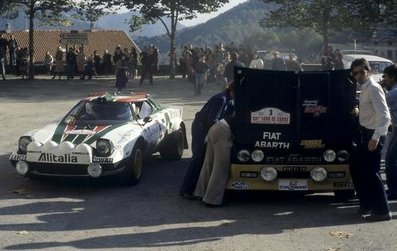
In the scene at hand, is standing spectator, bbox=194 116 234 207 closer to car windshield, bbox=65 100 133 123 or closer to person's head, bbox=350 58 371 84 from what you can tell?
person's head, bbox=350 58 371 84

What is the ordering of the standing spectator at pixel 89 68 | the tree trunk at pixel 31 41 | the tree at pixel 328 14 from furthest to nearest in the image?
the standing spectator at pixel 89 68 < the tree trunk at pixel 31 41 < the tree at pixel 328 14

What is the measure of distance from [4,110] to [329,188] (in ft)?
43.8

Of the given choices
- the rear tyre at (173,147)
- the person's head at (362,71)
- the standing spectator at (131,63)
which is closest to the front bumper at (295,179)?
the person's head at (362,71)

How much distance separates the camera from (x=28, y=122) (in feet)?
52.5

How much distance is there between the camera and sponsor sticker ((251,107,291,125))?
7.69 metres

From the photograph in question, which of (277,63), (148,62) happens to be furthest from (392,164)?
(148,62)

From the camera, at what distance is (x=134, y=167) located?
898cm

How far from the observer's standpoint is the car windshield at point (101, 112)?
31.8 ft

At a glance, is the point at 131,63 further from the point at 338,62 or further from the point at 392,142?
the point at 392,142

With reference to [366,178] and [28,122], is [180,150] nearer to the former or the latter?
[366,178]

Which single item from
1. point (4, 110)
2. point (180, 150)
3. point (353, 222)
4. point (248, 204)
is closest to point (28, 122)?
point (4, 110)

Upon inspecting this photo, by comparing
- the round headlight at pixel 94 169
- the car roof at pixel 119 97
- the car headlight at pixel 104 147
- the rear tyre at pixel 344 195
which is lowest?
the rear tyre at pixel 344 195

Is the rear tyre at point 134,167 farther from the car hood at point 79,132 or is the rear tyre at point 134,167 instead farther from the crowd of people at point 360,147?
the crowd of people at point 360,147

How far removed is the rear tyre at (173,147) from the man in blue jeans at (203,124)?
96.1 inches
